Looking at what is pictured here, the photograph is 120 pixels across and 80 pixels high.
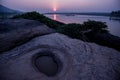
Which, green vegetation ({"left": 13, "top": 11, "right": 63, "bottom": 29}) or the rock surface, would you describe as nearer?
the rock surface

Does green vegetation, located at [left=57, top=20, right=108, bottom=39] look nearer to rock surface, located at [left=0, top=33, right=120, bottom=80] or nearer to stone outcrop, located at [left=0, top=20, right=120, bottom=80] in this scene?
rock surface, located at [left=0, top=33, right=120, bottom=80]

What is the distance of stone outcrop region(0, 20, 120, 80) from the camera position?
4.98m

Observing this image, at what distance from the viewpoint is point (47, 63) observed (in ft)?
17.8

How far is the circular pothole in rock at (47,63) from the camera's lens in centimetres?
525

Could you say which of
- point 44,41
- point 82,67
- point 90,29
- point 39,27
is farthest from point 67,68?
point 90,29

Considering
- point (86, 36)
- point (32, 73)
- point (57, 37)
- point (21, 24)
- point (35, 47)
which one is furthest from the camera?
point (86, 36)

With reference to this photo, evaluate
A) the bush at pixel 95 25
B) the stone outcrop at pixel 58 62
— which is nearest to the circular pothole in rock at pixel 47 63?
the stone outcrop at pixel 58 62

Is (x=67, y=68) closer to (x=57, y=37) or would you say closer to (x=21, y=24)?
(x=57, y=37)

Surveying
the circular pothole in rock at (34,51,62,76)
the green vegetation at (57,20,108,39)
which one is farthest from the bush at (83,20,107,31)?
the circular pothole in rock at (34,51,62,76)

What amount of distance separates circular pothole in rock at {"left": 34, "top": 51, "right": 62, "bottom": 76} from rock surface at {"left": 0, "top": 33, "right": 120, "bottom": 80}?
5cm

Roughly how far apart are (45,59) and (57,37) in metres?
1.54

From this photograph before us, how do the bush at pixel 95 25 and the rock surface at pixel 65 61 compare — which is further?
the bush at pixel 95 25

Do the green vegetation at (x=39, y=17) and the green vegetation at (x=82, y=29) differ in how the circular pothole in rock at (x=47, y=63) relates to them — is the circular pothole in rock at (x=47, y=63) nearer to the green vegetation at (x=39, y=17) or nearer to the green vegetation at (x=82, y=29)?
the green vegetation at (x=82, y=29)

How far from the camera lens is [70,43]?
6.35m
